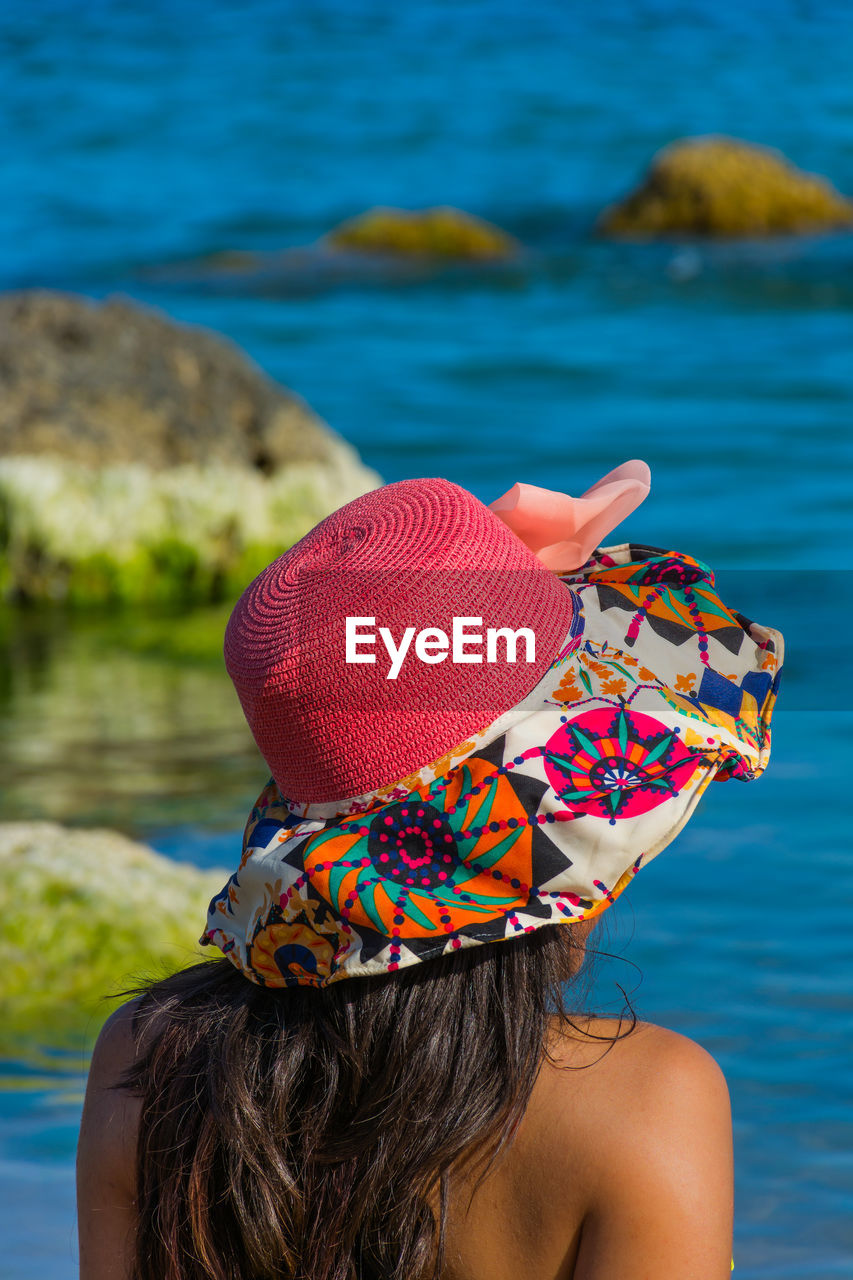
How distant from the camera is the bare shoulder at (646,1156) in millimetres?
1408

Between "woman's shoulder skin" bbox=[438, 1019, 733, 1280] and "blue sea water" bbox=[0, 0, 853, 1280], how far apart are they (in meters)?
1.86

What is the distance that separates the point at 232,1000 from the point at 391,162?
37.3 meters

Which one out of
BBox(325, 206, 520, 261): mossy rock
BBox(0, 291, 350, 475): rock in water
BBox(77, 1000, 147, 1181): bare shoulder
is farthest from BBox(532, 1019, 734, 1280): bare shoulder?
BBox(325, 206, 520, 261): mossy rock

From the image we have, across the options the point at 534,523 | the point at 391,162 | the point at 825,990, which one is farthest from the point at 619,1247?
the point at 391,162

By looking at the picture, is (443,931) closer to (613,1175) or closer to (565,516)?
(613,1175)

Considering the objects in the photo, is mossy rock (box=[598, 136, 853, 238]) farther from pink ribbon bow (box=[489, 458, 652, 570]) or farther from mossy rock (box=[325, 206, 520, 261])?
pink ribbon bow (box=[489, 458, 652, 570])

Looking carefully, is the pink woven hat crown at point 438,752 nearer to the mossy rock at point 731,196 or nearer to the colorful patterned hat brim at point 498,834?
the colorful patterned hat brim at point 498,834

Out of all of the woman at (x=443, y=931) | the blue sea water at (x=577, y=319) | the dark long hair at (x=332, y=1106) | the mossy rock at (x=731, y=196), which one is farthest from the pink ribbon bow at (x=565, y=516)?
the mossy rock at (x=731, y=196)

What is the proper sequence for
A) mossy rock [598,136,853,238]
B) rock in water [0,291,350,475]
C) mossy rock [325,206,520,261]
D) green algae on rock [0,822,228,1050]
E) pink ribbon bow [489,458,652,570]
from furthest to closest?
mossy rock [325,206,520,261] < mossy rock [598,136,853,238] < rock in water [0,291,350,475] < green algae on rock [0,822,228,1050] < pink ribbon bow [489,458,652,570]

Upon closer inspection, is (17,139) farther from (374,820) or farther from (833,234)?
(374,820)

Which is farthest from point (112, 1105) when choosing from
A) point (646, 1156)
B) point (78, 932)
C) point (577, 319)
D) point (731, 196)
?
point (731, 196)

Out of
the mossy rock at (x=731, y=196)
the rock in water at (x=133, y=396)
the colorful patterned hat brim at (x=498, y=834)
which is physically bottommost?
the mossy rock at (x=731, y=196)

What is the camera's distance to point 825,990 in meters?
4.38

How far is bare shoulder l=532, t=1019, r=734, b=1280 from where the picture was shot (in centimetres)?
141
